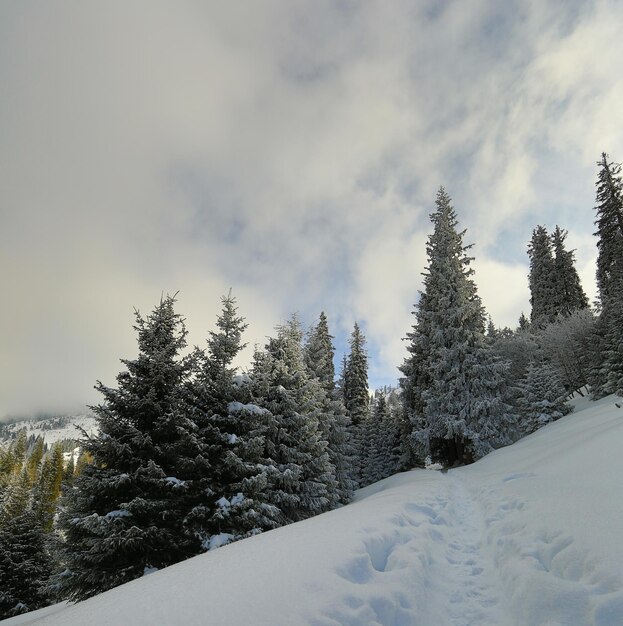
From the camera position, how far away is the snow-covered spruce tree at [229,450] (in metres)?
12.0

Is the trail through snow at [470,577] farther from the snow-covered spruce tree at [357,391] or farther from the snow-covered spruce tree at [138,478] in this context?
the snow-covered spruce tree at [357,391]

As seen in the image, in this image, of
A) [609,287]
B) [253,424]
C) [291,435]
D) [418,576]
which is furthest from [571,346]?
[418,576]

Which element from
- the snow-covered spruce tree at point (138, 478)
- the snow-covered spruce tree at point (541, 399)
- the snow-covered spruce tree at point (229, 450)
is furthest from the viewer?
the snow-covered spruce tree at point (541, 399)

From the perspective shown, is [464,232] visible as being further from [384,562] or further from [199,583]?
[199,583]

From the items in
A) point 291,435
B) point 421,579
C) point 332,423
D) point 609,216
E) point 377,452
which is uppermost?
point 609,216

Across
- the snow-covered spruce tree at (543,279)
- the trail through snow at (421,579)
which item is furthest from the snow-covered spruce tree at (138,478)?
the snow-covered spruce tree at (543,279)

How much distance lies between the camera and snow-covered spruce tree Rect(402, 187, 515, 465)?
20.7m

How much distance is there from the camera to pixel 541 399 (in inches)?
936

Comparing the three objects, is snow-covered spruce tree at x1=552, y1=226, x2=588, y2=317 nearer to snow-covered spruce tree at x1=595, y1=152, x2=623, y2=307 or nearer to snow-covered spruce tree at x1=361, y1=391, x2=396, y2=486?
snow-covered spruce tree at x1=595, y1=152, x2=623, y2=307

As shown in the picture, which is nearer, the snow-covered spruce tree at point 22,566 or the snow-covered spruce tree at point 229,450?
the snow-covered spruce tree at point 229,450

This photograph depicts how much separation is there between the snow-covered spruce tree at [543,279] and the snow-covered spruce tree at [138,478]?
45.3 metres

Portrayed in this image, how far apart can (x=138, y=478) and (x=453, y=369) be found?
18.2m

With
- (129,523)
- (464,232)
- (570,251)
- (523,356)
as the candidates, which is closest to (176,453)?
(129,523)

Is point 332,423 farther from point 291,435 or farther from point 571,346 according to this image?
point 571,346
